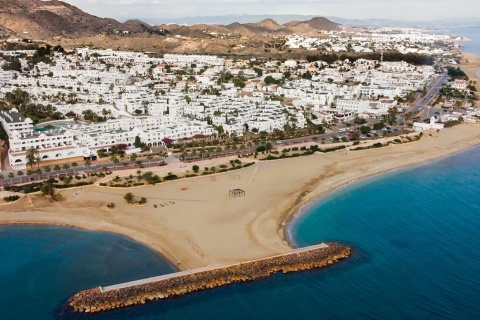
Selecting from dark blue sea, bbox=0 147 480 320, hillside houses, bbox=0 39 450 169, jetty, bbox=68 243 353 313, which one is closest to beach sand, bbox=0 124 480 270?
jetty, bbox=68 243 353 313

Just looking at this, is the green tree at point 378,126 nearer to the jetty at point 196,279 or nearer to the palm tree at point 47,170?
the jetty at point 196,279

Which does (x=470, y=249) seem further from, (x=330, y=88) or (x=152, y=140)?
(x=330, y=88)

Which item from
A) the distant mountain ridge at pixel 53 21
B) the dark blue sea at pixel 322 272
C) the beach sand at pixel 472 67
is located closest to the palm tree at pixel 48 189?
the dark blue sea at pixel 322 272

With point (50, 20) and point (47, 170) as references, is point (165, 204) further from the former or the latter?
point (50, 20)

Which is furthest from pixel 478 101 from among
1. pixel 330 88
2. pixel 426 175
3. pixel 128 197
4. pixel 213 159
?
pixel 128 197

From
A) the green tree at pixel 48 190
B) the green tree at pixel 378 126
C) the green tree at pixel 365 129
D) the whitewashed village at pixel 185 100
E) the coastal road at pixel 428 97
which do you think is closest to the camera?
the green tree at pixel 48 190

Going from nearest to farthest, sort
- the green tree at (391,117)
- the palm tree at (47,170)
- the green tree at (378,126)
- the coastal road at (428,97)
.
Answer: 1. the palm tree at (47,170)
2. the green tree at (378,126)
3. the green tree at (391,117)
4. the coastal road at (428,97)
